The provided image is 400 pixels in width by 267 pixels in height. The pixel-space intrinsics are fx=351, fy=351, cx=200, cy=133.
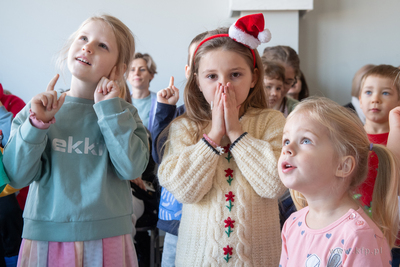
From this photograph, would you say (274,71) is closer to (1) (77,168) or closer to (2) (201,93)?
(2) (201,93)

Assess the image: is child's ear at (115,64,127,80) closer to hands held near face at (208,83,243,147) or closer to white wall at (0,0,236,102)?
hands held near face at (208,83,243,147)

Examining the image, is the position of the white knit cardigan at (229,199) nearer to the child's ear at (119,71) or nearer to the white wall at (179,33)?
the child's ear at (119,71)

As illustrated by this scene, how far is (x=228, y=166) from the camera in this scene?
4.19ft

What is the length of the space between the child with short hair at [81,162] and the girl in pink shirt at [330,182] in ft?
1.79

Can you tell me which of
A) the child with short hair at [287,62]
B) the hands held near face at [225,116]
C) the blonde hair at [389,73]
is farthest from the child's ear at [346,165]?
the child with short hair at [287,62]

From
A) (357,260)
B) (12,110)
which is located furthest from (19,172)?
(12,110)

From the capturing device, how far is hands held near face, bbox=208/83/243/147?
1.24m

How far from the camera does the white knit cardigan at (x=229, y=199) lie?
1.17m

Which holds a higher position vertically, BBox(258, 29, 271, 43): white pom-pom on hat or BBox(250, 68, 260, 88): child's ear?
BBox(258, 29, 271, 43): white pom-pom on hat

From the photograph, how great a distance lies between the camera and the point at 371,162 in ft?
3.62

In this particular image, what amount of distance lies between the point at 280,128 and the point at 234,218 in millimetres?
372

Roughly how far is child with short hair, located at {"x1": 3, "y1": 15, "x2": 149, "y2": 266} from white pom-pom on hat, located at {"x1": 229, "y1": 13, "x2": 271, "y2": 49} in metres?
0.45

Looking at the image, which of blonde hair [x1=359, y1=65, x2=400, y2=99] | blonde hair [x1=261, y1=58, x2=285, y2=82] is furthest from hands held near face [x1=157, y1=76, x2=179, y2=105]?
blonde hair [x1=359, y1=65, x2=400, y2=99]

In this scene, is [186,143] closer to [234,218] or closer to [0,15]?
[234,218]
